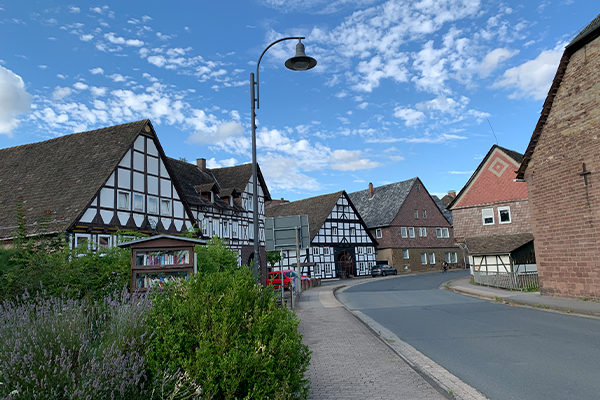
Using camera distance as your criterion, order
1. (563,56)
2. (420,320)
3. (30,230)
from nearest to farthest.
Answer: (420,320), (563,56), (30,230)

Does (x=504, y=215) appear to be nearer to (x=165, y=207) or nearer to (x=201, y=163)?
(x=165, y=207)

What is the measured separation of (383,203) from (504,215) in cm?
3049

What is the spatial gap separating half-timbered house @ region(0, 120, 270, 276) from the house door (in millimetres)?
25739

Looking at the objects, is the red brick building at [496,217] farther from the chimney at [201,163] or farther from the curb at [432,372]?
the chimney at [201,163]

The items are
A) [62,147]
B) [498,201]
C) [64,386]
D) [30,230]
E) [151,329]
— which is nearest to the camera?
[64,386]

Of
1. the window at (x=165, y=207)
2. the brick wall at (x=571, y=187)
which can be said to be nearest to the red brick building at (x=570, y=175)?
the brick wall at (x=571, y=187)

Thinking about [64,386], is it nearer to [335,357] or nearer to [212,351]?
[212,351]

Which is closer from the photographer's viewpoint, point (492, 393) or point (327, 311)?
point (492, 393)

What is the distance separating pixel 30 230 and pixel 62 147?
7660mm

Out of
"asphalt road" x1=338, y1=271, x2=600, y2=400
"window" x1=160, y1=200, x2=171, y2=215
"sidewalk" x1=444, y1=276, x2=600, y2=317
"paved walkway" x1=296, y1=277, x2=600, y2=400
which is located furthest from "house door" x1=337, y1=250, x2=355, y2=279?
"paved walkway" x1=296, y1=277, x2=600, y2=400

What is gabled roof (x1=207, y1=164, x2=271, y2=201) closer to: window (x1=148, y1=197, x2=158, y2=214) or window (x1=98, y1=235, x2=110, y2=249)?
window (x1=148, y1=197, x2=158, y2=214)

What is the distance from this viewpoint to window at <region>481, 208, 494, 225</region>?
102 ft

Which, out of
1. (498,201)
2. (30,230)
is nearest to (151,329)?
(30,230)

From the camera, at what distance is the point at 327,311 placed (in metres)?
16.9
